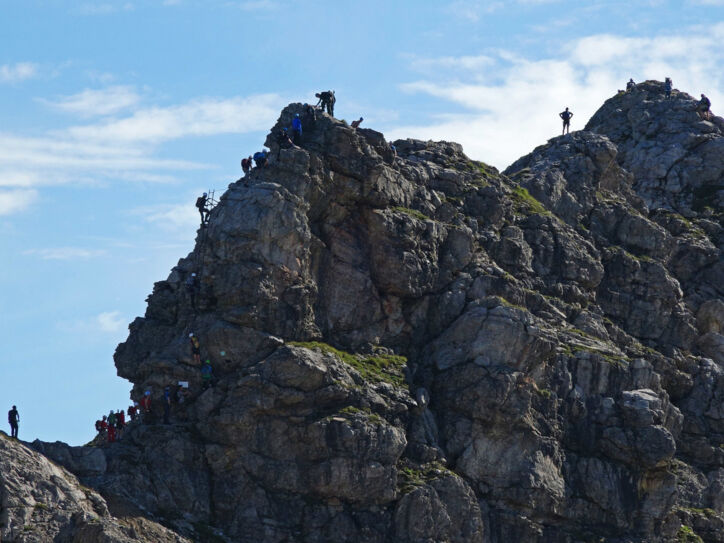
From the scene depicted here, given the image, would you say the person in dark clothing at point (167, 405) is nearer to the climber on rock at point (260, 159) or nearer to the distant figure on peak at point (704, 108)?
the climber on rock at point (260, 159)

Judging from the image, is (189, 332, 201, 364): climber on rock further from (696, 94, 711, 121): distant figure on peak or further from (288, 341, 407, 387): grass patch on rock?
(696, 94, 711, 121): distant figure on peak

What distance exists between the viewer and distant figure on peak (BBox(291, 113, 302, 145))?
376 ft

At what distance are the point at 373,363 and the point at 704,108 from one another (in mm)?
63565

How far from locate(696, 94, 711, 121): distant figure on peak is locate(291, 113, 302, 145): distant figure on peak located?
58219 millimetres

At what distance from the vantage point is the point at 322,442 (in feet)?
339

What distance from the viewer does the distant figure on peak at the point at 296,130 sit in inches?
4508

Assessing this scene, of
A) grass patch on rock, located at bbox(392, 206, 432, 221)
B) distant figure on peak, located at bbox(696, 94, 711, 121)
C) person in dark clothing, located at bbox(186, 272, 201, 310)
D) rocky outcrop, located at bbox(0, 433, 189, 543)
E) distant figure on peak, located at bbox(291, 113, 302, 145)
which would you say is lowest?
rocky outcrop, located at bbox(0, 433, 189, 543)

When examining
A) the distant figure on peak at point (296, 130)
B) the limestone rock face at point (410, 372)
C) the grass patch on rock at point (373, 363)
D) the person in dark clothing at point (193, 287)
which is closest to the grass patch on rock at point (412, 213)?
the limestone rock face at point (410, 372)

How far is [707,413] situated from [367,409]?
29915 millimetres

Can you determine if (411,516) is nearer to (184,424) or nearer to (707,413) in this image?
(184,424)

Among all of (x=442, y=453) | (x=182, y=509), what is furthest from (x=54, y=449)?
(x=442, y=453)

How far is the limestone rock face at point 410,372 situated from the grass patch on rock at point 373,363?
24 cm

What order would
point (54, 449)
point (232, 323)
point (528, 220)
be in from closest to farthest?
point (54, 449)
point (232, 323)
point (528, 220)

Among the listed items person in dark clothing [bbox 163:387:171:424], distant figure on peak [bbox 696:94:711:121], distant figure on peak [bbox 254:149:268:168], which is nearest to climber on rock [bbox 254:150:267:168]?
distant figure on peak [bbox 254:149:268:168]
